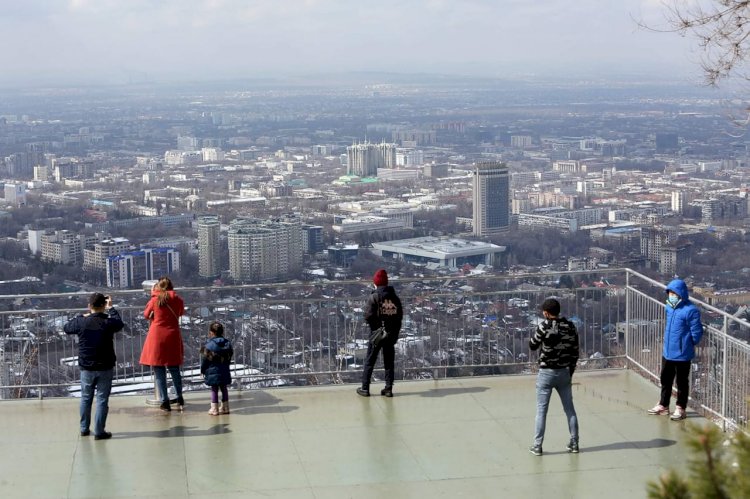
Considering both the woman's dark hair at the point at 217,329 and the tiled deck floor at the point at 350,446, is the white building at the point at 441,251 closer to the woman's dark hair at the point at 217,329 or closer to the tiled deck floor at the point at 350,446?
the tiled deck floor at the point at 350,446

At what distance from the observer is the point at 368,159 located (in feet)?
255

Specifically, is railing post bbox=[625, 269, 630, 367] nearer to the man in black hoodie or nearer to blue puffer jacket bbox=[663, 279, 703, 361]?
blue puffer jacket bbox=[663, 279, 703, 361]

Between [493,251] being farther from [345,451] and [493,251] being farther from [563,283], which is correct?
[345,451]

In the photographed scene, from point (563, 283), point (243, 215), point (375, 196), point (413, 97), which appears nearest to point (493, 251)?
point (243, 215)

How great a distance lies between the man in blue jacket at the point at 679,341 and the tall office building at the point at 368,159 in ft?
216

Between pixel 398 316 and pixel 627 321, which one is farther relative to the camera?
pixel 627 321

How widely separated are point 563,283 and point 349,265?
91.9ft

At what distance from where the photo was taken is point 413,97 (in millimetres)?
118000

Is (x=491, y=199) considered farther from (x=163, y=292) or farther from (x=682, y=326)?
(x=163, y=292)

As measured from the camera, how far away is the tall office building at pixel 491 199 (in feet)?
176

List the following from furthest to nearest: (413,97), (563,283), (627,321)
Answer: (413,97)
(563,283)
(627,321)

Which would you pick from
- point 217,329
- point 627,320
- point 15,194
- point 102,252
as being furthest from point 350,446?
point 15,194

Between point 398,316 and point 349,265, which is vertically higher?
point 398,316

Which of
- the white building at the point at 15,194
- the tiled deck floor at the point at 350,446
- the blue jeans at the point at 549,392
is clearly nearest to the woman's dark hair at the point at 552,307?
the blue jeans at the point at 549,392
